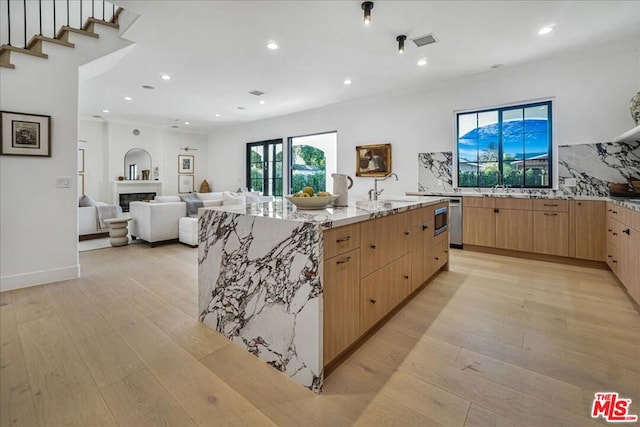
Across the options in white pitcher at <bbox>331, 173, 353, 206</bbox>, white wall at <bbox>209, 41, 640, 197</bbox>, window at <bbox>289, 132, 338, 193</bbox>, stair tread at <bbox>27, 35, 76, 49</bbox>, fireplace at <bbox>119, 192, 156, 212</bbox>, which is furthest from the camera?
fireplace at <bbox>119, 192, 156, 212</bbox>

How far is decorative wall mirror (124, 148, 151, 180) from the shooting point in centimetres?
849

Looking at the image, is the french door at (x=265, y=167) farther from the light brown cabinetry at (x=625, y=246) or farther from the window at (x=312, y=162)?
the light brown cabinetry at (x=625, y=246)

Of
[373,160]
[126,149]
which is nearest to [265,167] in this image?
[373,160]

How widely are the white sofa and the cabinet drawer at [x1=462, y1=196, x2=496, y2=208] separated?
21.0ft

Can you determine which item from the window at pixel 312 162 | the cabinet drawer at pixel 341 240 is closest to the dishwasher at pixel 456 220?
the cabinet drawer at pixel 341 240

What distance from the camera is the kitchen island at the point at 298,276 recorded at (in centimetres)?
156

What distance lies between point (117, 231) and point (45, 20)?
10.5ft

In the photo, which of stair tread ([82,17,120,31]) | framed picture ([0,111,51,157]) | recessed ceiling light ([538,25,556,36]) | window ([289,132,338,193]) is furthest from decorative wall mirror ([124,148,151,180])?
recessed ceiling light ([538,25,556,36])

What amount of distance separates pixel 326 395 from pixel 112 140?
914 centimetres

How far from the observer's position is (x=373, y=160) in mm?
6012

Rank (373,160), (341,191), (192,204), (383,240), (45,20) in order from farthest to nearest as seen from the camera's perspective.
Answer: (373,160) < (192,204) < (45,20) < (341,191) < (383,240)

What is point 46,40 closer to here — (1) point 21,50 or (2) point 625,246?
(1) point 21,50

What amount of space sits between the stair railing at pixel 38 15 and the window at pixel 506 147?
526 cm

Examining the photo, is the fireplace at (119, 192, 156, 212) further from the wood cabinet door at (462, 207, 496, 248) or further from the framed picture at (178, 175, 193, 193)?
the wood cabinet door at (462, 207, 496, 248)
